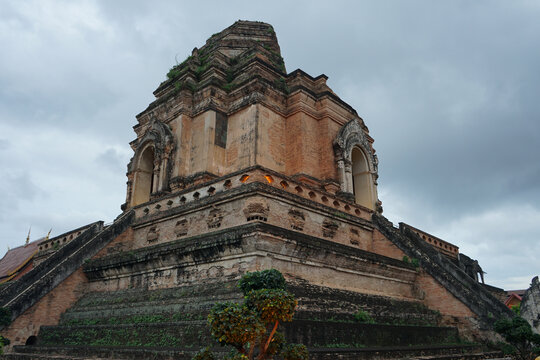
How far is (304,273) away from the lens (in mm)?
10203

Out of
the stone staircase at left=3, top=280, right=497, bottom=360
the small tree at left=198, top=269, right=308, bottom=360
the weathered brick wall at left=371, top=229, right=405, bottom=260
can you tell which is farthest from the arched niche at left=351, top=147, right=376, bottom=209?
the small tree at left=198, top=269, right=308, bottom=360

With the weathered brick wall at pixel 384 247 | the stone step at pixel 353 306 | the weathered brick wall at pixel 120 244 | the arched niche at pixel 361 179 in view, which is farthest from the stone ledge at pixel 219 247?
the arched niche at pixel 361 179

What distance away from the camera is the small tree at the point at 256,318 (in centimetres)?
556

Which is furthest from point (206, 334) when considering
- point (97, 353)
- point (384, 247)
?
point (384, 247)

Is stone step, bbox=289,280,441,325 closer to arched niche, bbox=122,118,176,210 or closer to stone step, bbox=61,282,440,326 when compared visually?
stone step, bbox=61,282,440,326

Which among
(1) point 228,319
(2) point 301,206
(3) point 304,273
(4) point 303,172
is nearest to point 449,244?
(4) point 303,172

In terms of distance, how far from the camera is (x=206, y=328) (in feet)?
26.2

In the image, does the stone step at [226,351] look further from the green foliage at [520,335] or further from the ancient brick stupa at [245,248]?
the green foliage at [520,335]

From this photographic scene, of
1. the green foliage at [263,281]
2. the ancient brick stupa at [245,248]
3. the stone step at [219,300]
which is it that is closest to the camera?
the green foliage at [263,281]

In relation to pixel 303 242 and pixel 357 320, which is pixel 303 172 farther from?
pixel 357 320

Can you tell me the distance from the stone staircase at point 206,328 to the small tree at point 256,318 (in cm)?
129

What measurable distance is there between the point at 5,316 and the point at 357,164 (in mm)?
14145

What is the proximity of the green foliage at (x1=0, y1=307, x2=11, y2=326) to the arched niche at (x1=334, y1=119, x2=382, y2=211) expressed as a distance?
11.3m

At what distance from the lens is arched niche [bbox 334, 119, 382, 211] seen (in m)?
17.0
